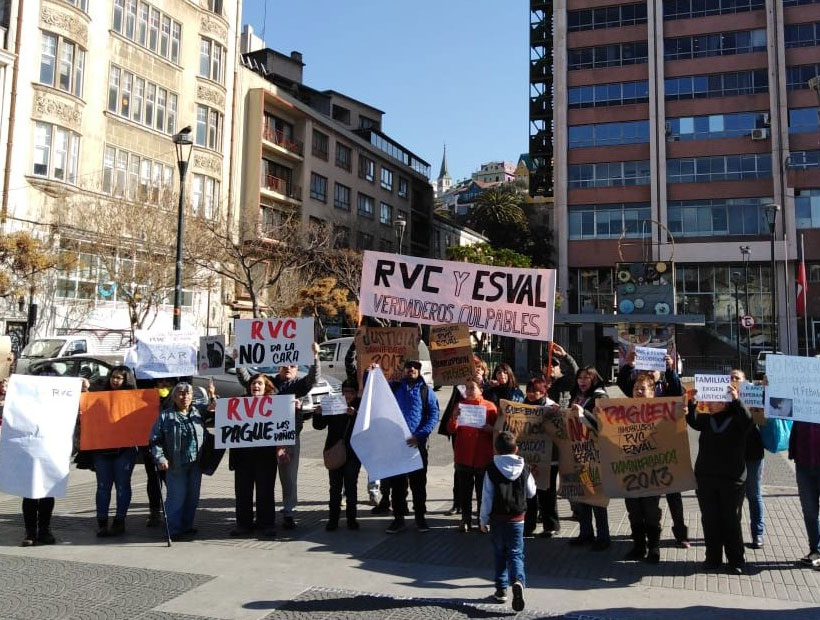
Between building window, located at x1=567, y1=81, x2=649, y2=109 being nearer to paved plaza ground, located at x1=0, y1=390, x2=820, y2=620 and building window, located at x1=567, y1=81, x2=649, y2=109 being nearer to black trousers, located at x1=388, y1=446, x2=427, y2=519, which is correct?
paved plaza ground, located at x1=0, y1=390, x2=820, y2=620

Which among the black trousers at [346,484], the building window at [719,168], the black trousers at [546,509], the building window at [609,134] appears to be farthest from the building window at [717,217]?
the black trousers at [346,484]

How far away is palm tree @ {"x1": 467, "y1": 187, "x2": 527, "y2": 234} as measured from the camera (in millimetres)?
62438

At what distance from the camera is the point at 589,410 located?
755 cm

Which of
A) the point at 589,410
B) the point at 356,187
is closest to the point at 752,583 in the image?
the point at 589,410

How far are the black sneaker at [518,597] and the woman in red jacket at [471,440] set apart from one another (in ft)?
7.38

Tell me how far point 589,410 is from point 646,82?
48.3 meters

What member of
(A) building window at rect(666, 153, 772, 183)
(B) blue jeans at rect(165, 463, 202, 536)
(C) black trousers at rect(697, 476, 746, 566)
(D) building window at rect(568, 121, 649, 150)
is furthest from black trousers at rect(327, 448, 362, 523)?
(D) building window at rect(568, 121, 649, 150)

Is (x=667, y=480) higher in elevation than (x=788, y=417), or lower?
lower

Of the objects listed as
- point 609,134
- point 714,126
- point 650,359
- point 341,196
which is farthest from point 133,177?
point 714,126

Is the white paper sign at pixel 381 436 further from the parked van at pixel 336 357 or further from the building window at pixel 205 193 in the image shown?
the building window at pixel 205 193

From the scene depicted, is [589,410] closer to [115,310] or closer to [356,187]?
[115,310]

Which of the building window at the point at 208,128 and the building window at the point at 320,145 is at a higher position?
the building window at the point at 320,145

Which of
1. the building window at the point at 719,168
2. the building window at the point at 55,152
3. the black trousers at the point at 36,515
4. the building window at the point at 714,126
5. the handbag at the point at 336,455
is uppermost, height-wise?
the building window at the point at 714,126

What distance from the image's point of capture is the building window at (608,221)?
49.6 meters
